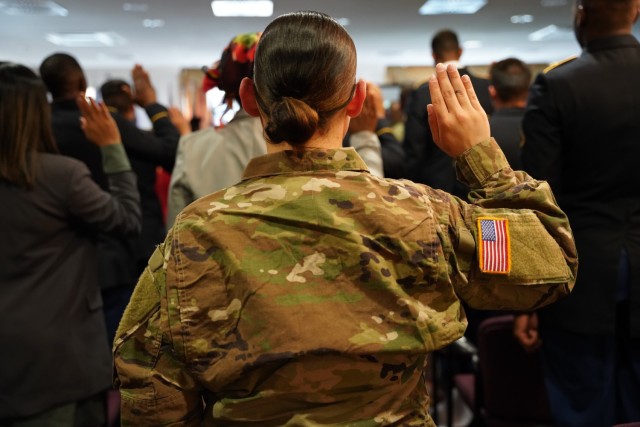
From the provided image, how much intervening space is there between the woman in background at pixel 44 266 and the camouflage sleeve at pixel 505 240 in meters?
1.19

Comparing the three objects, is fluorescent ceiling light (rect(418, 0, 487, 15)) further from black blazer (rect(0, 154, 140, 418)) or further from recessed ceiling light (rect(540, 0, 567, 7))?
black blazer (rect(0, 154, 140, 418))

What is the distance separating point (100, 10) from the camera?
8422 mm

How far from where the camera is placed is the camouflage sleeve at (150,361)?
860mm

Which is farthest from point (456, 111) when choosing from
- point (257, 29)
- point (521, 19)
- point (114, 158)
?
point (257, 29)

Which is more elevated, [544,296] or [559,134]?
[559,134]

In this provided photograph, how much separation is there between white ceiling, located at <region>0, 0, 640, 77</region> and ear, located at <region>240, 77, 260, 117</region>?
7472mm

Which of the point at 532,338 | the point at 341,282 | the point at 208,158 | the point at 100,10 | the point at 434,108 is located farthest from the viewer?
→ the point at 100,10

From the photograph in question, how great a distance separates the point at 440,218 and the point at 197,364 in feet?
1.28

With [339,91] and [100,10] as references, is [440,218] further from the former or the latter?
[100,10]

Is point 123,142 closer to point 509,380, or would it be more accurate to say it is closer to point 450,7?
point 509,380

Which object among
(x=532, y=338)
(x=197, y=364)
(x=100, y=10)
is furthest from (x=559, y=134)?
(x=100, y=10)

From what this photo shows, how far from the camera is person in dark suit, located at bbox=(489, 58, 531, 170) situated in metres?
2.53

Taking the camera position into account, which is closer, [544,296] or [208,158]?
[544,296]

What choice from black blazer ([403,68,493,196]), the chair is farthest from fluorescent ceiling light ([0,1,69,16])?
the chair
